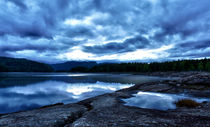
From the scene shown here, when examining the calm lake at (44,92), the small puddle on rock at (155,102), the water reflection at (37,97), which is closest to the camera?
the small puddle on rock at (155,102)

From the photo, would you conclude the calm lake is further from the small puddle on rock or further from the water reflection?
the small puddle on rock

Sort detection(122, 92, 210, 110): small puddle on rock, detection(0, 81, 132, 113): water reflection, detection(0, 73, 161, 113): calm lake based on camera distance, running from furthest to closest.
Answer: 1. detection(0, 73, 161, 113): calm lake
2. detection(0, 81, 132, 113): water reflection
3. detection(122, 92, 210, 110): small puddle on rock

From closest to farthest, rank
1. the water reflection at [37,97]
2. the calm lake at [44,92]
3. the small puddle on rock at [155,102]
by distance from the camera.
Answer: the small puddle on rock at [155,102], the water reflection at [37,97], the calm lake at [44,92]

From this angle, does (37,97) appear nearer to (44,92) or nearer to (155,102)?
(44,92)

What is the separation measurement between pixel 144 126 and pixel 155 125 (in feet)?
2.49

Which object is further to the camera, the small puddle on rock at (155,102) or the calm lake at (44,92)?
the calm lake at (44,92)

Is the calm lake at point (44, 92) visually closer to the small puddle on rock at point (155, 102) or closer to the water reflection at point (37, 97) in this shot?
the water reflection at point (37, 97)

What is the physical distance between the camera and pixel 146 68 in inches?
6841

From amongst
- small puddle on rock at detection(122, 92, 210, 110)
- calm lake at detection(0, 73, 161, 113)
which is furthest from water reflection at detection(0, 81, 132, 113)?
small puddle on rock at detection(122, 92, 210, 110)

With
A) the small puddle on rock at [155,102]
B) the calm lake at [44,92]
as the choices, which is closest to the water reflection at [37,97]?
the calm lake at [44,92]

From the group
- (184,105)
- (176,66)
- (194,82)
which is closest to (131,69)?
(176,66)

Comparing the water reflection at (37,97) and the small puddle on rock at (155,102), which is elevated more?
the small puddle on rock at (155,102)

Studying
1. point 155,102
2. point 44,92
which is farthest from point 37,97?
point 155,102

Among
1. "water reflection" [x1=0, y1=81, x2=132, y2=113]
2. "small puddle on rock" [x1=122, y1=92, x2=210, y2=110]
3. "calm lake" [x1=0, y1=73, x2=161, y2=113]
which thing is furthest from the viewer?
"calm lake" [x1=0, y1=73, x2=161, y2=113]
